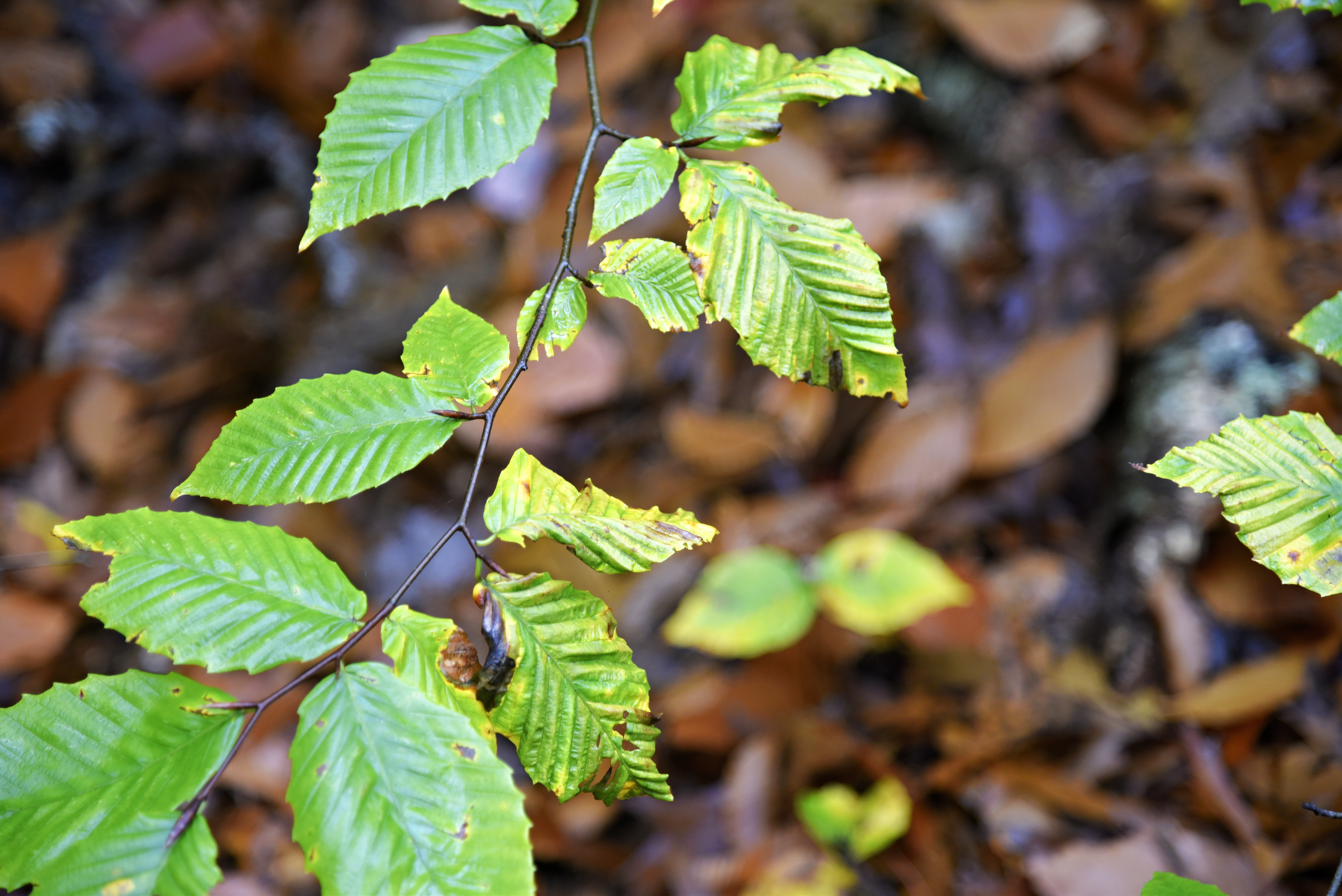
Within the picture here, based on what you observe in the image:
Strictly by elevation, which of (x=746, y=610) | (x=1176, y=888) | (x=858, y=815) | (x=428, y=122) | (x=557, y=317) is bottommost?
(x=858, y=815)

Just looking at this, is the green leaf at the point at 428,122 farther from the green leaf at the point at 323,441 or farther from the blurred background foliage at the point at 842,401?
the blurred background foliage at the point at 842,401

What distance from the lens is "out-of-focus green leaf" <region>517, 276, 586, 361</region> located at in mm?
635

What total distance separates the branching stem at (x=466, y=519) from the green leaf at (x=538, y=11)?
24mm

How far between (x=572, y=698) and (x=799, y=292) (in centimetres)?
37

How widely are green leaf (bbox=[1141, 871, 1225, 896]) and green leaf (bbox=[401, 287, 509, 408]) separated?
628mm

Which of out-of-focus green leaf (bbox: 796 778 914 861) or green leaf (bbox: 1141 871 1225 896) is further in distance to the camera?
out-of-focus green leaf (bbox: 796 778 914 861)

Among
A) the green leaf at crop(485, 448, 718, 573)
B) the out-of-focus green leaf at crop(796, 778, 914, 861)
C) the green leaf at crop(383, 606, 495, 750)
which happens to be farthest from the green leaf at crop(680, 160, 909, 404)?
the out-of-focus green leaf at crop(796, 778, 914, 861)

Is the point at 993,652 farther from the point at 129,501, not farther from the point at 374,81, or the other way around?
the point at 129,501

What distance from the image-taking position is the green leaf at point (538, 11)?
691 millimetres

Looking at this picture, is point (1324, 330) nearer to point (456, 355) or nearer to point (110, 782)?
point (456, 355)

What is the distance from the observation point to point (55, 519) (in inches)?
77.0

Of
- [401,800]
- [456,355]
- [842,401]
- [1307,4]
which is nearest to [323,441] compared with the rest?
[456,355]

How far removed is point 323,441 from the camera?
60 cm

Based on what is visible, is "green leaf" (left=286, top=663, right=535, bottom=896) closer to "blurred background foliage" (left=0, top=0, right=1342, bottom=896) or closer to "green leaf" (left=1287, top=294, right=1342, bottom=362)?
"blurred background foliage" (left=0, top=0, right=1342, bottom=896)
